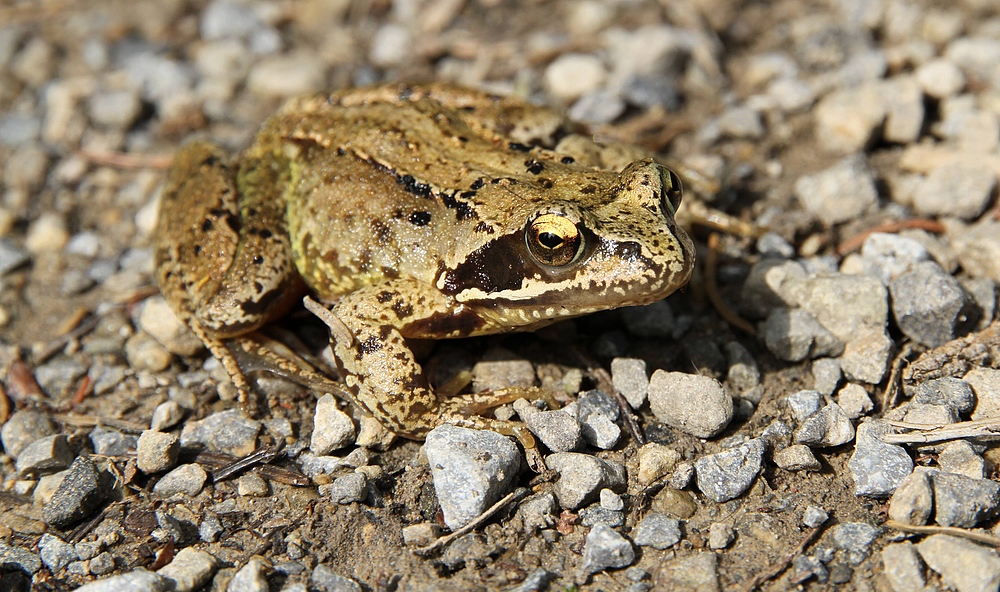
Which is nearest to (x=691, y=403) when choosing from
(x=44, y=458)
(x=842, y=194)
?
(x=842, y=194)

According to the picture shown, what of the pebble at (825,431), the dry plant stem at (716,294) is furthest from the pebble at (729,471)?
the dry plant stem at (716,294)

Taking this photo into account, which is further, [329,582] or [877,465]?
[877,465]

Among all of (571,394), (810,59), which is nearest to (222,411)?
(571,394)

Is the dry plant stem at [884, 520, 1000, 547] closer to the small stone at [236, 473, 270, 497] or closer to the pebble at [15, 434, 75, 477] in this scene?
the small stone at [236, 473, 270, 497]

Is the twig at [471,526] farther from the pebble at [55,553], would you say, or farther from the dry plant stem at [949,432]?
the dry plant stem at [949,432]

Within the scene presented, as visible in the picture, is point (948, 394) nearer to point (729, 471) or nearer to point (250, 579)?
point (729, 471)

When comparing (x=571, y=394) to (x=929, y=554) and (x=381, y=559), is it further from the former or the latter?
(x=929, y=554)
